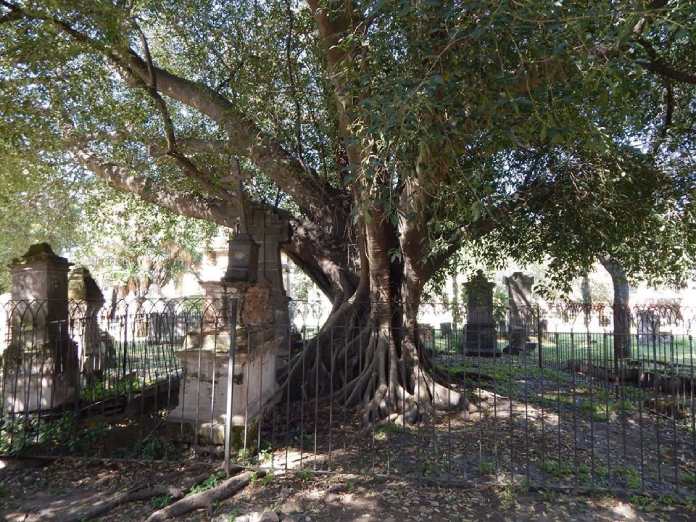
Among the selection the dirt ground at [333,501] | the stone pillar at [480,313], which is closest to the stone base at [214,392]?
the dirt ground at [333,501]

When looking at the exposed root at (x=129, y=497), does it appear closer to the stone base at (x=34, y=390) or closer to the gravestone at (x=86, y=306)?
the stone base at (x=34, y=390)

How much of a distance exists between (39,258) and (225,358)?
3265mm

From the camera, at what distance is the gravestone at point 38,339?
235 inches

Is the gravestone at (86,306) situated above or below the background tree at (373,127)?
below

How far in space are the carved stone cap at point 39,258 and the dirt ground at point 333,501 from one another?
278 cm

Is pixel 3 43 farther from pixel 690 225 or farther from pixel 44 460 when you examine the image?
pixel 690 225

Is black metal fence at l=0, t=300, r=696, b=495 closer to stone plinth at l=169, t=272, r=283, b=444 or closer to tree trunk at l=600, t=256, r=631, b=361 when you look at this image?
stone plinth at l=169, t=272, r=283, b=444

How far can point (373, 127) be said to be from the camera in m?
3.50

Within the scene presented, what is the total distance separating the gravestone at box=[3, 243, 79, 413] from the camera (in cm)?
596

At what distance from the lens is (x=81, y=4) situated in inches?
190

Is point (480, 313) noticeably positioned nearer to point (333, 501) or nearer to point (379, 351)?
point (379, 351)

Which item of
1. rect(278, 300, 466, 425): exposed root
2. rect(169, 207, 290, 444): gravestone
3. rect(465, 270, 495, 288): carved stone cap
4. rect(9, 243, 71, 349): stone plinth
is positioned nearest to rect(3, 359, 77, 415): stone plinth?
rect(9, 243, 71, 349): stone plinth

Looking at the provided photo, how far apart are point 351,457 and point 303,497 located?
1018 millimetres

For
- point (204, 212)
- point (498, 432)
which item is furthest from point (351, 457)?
point (204, 212)
